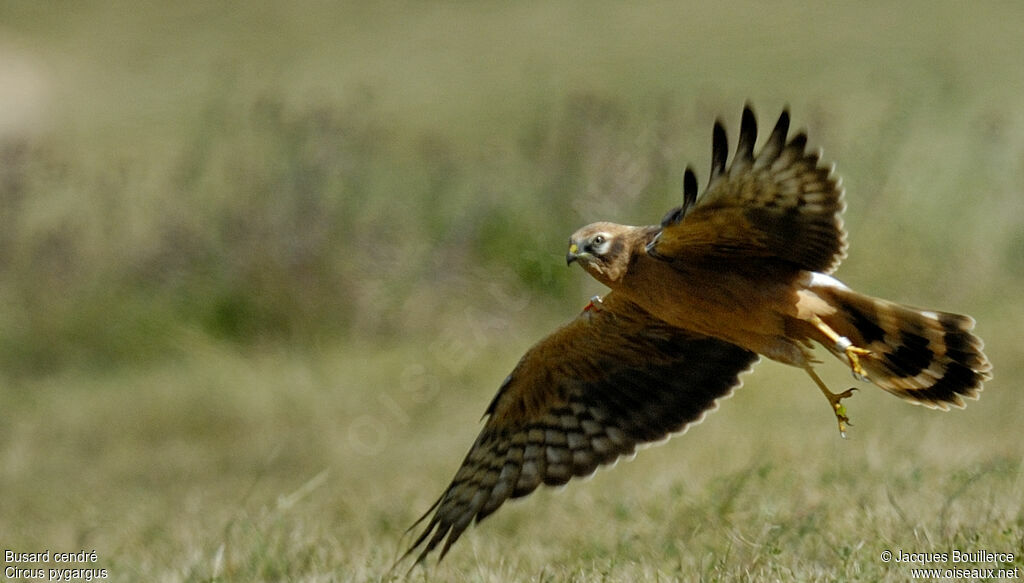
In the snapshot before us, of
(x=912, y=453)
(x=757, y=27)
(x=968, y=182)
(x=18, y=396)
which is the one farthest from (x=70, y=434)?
(x=757, y=27)

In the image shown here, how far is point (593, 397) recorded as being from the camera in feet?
17.8

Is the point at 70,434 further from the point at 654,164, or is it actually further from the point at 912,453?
the point at 912,453

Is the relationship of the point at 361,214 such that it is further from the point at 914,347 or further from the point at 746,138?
the point at 746,138

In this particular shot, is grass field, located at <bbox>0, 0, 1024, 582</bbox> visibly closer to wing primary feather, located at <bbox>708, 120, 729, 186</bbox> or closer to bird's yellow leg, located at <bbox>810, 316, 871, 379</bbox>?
bird's yellow leg, located at <bbox>810, 316, 871, 379</bbox>

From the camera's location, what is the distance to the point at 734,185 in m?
4.26

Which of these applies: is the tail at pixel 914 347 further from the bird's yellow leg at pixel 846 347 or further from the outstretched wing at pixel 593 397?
the outstretched wing at pixel 593 397

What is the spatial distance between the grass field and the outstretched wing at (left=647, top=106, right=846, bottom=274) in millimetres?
876

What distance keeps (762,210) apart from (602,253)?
0.61 metres

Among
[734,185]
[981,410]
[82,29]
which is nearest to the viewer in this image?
[734,185]

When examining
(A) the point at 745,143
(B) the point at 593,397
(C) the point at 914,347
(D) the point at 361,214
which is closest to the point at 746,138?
(A) the point at 745,143

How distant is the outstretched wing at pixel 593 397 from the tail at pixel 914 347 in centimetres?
64

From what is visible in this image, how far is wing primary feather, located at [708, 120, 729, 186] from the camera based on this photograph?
4.04m

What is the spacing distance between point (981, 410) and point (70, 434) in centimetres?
600

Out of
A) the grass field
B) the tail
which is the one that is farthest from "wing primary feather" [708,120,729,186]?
the grass field
